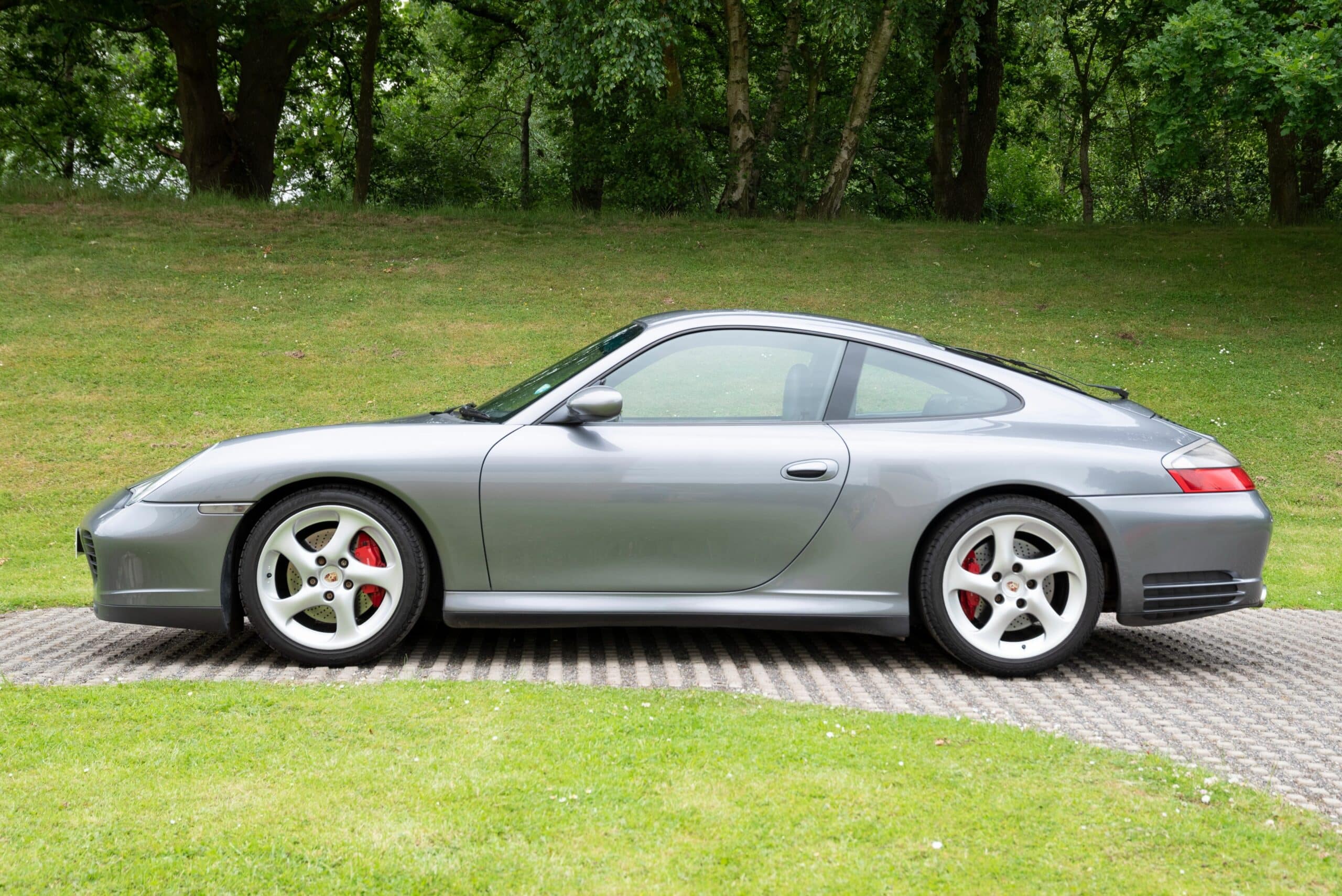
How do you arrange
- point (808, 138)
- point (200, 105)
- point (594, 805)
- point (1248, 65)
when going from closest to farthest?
point (594, 805)
point (1248, 65)
point (200, 105)
point (808, 138)

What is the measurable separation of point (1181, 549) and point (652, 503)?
207 centimetres

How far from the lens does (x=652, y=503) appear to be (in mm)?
4453

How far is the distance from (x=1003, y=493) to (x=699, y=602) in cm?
127

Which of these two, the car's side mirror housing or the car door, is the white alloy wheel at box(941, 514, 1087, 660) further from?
the car's side mirror housing

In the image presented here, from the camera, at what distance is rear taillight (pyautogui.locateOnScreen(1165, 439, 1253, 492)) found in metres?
4.56

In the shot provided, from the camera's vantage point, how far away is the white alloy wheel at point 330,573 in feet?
14.7

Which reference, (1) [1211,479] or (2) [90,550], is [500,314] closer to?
(2) [90,550]

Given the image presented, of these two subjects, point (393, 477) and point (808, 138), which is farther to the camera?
point (808, 138)

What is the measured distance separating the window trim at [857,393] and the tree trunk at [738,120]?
1582 cm

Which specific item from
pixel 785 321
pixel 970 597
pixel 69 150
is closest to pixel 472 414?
pixel 785 321

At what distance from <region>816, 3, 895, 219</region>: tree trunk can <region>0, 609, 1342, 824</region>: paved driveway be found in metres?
15.6

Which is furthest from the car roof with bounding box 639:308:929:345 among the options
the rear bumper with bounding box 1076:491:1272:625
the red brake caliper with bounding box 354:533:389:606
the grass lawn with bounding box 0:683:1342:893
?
the grass lawn with bounding box 0:683:1342:893

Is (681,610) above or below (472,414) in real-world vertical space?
below

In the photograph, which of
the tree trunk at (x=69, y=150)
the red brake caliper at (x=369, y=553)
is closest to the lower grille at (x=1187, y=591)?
the red brake caliper at (x=369, y=553)
